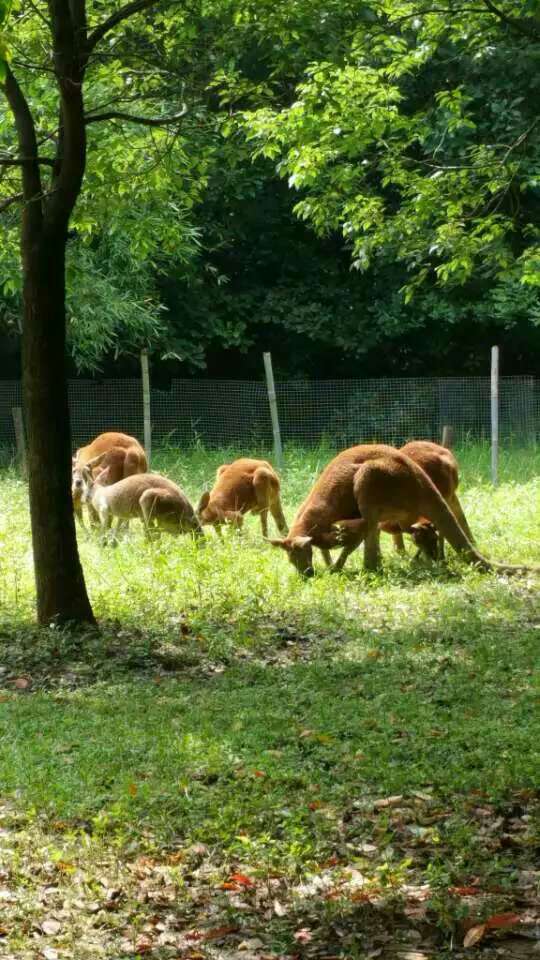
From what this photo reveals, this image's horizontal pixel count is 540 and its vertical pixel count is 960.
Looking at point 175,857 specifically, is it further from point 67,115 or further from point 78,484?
point 78,484

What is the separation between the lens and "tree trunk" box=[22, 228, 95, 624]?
9.89 meters

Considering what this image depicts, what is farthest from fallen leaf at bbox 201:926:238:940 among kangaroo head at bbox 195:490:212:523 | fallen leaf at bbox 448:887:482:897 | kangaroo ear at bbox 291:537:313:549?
kangaroo head at bbox 195:490:212:523

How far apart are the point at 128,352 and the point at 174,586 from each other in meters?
13.7

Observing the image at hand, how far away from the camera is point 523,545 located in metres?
14.3

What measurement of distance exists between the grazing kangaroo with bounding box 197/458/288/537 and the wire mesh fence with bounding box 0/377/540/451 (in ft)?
22.6

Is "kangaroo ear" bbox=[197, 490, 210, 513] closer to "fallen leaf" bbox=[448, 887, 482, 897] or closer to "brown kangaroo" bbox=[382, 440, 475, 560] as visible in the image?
"brown kangaroo" bbox=[382, 440, 475, 560]

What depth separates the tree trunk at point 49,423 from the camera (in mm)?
9891

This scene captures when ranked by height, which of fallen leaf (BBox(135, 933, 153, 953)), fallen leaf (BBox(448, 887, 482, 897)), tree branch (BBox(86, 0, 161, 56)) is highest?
tree branch (BBox(86, 0, 161, 56))

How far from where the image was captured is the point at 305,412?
24.3 metres

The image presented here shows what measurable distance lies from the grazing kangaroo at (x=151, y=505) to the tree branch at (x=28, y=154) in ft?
14.3

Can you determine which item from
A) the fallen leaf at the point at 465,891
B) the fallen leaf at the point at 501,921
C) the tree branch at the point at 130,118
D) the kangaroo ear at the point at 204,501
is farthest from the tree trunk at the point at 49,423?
the fallen leaf at the point at 501,921

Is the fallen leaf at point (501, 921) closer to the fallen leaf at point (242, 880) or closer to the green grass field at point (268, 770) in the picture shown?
the green grass field at point (268, 770)

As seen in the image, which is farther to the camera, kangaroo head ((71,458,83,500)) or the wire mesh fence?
the wire mesh fence

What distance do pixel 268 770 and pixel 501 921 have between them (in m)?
2.04
